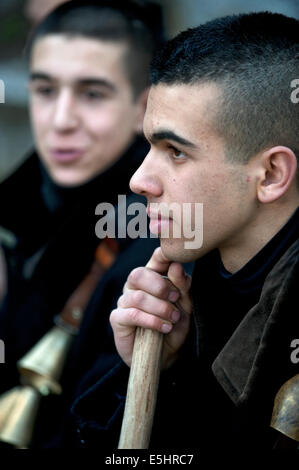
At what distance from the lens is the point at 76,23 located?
308cm

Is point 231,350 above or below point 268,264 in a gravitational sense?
below

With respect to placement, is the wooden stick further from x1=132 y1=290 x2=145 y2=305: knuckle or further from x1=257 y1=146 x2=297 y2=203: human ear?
x1=257 y1=146 x2=297 y2=203: human ear

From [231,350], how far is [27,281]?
5.67 ft

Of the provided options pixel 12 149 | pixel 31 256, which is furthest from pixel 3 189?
pixel 12 149

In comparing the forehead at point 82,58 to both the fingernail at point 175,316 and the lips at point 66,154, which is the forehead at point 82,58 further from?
the fingernail at point 175,316

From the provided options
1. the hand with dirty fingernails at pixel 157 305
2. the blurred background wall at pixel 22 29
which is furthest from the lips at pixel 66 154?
the hand with dirty fingernails at pixel 157 305

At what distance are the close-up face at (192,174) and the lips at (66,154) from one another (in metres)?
1.40

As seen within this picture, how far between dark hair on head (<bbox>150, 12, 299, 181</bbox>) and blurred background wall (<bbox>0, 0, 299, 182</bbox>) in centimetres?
114

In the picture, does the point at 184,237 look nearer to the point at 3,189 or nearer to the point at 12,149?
the point at 3,189

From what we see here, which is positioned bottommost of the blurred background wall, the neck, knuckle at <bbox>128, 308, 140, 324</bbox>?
knuckle at <bbox>128, 308, 140, 324</bbox>

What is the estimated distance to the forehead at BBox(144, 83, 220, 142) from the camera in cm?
164

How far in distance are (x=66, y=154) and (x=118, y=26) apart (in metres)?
0.61

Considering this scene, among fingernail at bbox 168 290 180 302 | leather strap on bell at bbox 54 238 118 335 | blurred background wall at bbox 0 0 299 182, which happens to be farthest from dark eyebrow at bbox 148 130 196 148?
blurred background wall at bbox 0 0 299 182
